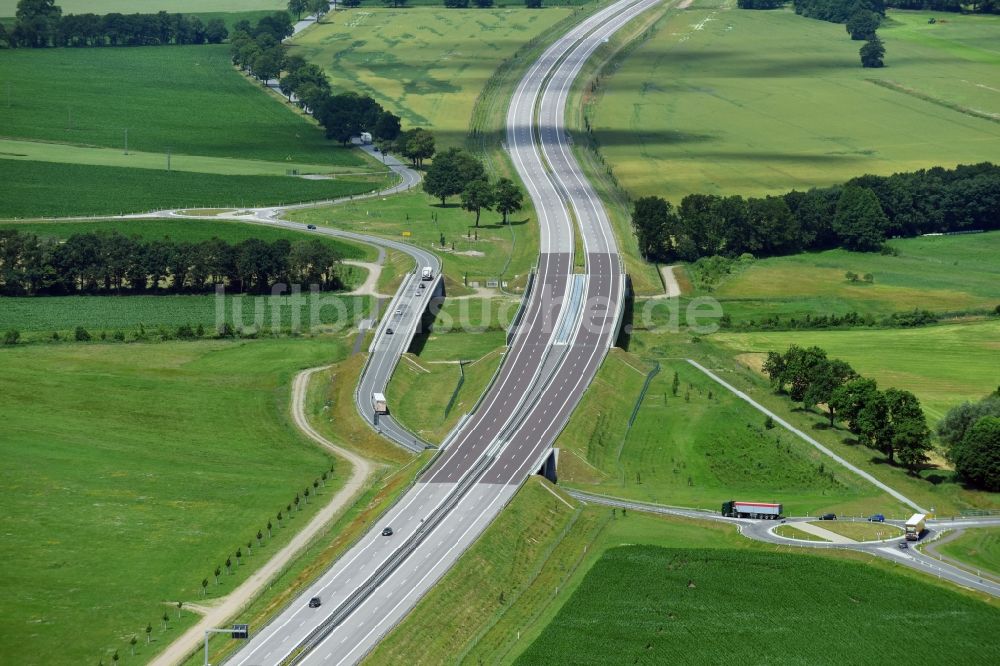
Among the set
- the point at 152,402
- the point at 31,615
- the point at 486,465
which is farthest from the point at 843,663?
the point at 152,402

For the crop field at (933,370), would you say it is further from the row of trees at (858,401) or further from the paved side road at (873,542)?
the paved side road at (873,542)

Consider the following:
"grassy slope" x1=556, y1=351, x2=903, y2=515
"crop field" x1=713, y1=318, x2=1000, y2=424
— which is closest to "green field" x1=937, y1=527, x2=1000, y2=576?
"grassy slope" x1=556, y1=351, x2=903, y2=515

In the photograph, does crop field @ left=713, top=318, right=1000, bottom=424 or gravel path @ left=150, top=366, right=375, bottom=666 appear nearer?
gravel path @ left=150, top=366, right=375, bottom=666

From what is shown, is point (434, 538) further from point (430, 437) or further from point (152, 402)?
point (152, 402)

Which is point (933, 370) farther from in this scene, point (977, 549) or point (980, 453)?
point (977, 549)

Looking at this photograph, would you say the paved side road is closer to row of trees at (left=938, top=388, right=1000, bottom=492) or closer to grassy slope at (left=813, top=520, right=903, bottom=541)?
grassy slope at (left=813, top=520, right=903, bottom=541)

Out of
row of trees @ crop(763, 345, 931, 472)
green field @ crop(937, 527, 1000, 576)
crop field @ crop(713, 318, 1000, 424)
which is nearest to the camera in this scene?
green field @ crop(937, 527, 1000, 576)
